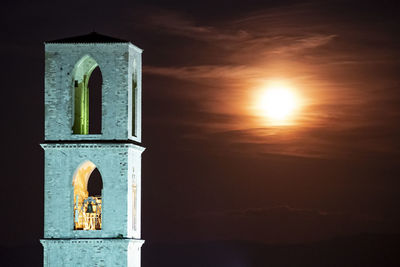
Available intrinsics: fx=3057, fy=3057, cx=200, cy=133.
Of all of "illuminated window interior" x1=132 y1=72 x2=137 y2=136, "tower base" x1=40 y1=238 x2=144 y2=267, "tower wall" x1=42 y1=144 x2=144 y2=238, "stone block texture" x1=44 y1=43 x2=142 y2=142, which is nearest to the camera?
"tower base" x1=40 y1=238 x2=144 y2=267

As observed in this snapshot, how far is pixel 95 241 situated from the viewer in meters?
110

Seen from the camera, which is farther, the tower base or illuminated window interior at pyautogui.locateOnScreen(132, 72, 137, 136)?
illuminated window interior at pyautogui.locateOnScreen(132, 72, 137, 136)

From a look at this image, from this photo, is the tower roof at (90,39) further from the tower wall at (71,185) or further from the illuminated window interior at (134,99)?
the tower wall at (71,185)

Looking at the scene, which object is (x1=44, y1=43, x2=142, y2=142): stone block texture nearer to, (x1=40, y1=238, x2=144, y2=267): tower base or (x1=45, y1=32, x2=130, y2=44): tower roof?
(x1=45, y1=32, x2=130, y2=44): tower roof

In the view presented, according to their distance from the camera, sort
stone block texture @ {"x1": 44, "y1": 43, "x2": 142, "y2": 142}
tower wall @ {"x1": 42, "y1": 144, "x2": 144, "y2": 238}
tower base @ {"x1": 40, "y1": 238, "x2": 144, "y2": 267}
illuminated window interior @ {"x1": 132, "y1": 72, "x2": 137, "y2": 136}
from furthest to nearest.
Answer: illuminated window interior @ {"x1": 132, "y1": 72, "x2": 137, "y2": 136} < stone block texture @ {"x1": 44, "y1": 43, "x2": 142, "y2": 142} < tower wall @ {"x1": 42, "y1": 144, "x2": 144, "y2": 238} < tower base @ {"x1": 40, "y1": 238, "x2": 144, "y2": 267}

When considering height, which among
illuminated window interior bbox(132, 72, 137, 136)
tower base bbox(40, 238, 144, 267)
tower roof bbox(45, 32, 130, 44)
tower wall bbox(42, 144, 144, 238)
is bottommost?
tower base bbox(40, 238, 144, 267)

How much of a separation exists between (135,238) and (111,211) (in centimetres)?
151

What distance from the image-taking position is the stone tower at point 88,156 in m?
110

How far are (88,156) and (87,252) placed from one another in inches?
137

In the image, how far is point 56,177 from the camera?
109938 mm

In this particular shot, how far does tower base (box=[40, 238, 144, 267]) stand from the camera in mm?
109375

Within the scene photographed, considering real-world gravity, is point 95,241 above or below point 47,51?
below

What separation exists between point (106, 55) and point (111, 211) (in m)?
5.61

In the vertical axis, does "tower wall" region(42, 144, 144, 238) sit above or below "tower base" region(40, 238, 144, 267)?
above
